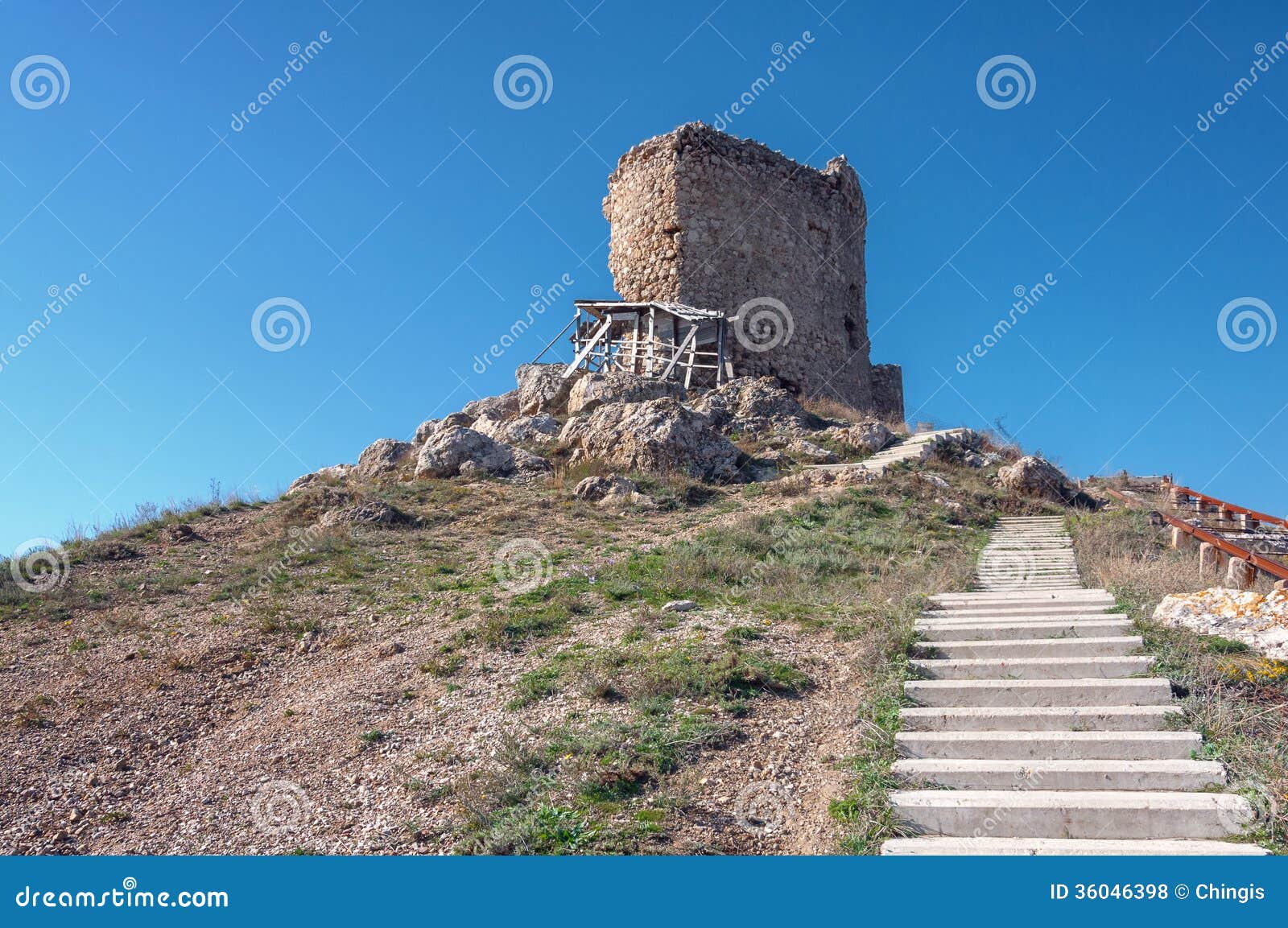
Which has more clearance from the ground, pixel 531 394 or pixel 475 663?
pixel 531 394

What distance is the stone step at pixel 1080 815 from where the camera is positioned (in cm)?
436

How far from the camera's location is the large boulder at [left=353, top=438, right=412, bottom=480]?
Result: 1636 centimetres

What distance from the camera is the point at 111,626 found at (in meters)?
8.88

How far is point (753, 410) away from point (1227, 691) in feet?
41.2

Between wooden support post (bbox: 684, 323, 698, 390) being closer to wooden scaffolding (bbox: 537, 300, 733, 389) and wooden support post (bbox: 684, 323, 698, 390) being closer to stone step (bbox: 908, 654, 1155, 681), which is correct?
wooden scaffolding (bbox: 537, 300, 733, 389)

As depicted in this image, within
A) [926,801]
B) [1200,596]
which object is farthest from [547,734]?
[1200,596]

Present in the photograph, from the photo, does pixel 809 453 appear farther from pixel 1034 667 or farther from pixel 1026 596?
pixel 1034 667

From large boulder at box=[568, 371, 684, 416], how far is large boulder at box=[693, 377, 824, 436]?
31.0 inches

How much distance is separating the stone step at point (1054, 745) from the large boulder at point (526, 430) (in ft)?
38.8

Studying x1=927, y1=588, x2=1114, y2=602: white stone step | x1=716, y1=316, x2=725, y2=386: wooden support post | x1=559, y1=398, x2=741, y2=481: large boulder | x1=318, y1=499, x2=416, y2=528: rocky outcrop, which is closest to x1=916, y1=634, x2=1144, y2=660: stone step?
x1=927, y1=588, x2=1114, y2=602: white stone step

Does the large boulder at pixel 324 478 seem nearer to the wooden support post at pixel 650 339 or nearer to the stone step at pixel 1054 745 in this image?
the wooden support post at pixel 650 339

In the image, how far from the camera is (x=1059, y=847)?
423cm

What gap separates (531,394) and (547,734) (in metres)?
13.6

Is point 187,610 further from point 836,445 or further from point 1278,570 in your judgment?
point 836,445
